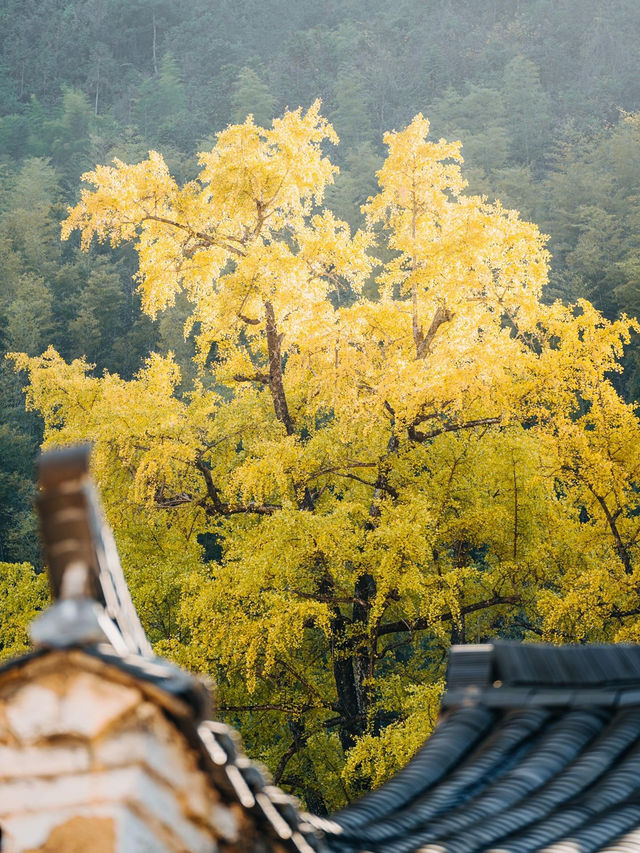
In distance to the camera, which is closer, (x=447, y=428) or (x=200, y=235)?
(x=447, y=428)

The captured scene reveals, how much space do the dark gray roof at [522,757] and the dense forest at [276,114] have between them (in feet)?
74.4

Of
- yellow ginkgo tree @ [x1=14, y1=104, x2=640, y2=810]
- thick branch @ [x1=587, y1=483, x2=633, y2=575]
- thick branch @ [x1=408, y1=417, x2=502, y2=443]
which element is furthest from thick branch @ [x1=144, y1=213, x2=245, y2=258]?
thick branch @ [x1=587, y1=483, x2=633, y2=575]

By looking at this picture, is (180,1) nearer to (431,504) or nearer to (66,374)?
(66,374)

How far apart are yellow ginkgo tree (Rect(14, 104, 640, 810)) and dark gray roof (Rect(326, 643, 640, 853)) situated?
6431mm

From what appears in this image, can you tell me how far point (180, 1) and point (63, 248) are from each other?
37.8 meters

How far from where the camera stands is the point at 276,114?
208 feet

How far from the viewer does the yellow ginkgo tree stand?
10.9 metres

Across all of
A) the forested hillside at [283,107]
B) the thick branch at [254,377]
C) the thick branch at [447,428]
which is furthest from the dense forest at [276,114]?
the thick branch at [447,428]

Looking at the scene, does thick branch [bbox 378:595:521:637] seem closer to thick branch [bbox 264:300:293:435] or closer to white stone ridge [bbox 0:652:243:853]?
thick branch [bbox 264:300:293:435]

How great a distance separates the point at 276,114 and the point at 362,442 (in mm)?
53698

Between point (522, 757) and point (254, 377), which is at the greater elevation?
point (254, 377)

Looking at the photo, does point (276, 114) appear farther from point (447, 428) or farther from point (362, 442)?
point (447, 428)

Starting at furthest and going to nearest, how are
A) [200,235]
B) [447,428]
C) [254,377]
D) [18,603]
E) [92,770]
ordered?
[18,603] → [254,377] → [200,235] → [447,428] → [92,770]

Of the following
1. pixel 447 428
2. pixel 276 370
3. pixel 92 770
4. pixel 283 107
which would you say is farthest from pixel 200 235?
pixel 283 107
